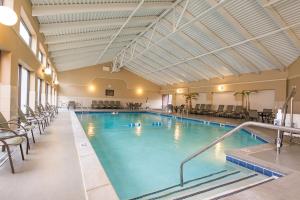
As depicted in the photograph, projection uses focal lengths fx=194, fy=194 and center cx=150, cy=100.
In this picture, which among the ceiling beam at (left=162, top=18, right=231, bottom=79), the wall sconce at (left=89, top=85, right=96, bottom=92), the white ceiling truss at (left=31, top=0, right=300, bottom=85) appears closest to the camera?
the white ceiling truss at (left=31, top=0, right=300, bottom=85)

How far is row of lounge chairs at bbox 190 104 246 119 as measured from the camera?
11827 mm

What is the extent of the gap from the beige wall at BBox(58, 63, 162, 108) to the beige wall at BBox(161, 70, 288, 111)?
190 inches

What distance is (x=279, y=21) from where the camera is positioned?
6.46m

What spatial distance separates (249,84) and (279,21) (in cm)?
567

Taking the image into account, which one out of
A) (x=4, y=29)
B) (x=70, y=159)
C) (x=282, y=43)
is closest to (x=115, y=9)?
(x=4, y=29)

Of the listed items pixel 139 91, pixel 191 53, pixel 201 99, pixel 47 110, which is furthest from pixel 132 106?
pixel 47 110

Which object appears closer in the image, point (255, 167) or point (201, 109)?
point (255, 167)

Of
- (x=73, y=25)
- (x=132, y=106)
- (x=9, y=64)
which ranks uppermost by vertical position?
(x=73, y=25)

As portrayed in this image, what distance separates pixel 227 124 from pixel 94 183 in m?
8.12

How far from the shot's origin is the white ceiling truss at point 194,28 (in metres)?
6.01

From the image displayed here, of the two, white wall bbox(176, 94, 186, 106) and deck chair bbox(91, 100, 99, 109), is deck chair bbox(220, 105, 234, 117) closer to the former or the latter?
white wall bbox(176, 94, 186, 106)

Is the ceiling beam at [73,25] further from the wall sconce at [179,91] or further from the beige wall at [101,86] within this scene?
the wall sconce at [179,91]

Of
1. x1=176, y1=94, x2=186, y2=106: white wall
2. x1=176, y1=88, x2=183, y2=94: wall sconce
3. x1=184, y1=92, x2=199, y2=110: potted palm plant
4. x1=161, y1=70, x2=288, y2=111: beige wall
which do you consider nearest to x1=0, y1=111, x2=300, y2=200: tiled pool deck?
x1=161, y1=70, x2=288, y2=111: beige wall

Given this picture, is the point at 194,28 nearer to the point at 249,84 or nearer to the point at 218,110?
the point at 249,84
